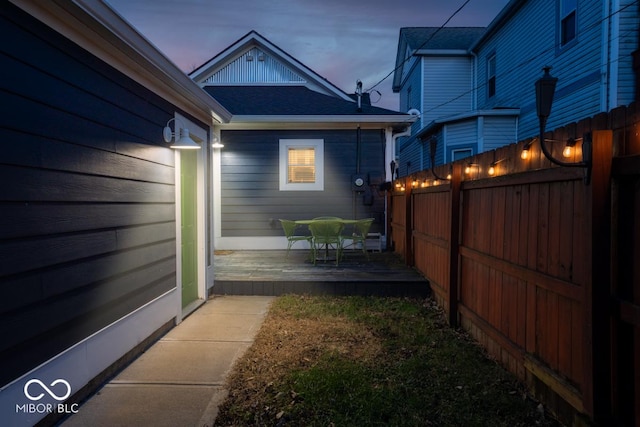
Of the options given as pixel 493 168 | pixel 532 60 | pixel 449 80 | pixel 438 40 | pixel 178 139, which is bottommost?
pixel 493 168

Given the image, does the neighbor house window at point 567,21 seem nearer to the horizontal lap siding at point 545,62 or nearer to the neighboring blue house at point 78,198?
the horizontal lap siding at point 545,62

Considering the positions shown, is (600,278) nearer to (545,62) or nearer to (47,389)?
(47,389)

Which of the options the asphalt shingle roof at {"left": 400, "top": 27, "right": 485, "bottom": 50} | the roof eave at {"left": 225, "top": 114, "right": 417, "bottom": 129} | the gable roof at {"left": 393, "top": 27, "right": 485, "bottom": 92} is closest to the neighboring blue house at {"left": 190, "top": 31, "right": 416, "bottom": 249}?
the roof eave at {"left": 225, "top": 114, "right": 417, "bottom": 129}

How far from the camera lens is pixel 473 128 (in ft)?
37.0

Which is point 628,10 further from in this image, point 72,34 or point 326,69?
point 326,69

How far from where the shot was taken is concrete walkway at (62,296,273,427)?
2396mm

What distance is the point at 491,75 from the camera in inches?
499

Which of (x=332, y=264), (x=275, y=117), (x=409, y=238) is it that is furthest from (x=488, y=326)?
(x=275, y=117)

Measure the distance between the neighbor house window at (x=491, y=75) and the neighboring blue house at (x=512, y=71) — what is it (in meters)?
0.03

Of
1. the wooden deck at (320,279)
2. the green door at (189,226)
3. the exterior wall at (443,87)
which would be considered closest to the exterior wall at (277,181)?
the wooden deck at (320,279)

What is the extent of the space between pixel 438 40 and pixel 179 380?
15021mm

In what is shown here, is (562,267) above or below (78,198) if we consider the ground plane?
below

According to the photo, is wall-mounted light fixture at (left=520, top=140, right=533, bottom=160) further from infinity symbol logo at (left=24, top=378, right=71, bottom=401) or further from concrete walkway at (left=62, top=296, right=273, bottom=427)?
infinity symbol logo at (left=24, top=378, right=71, bottom=401)

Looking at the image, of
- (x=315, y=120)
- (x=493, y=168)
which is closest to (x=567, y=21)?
(x=315, y=120)
